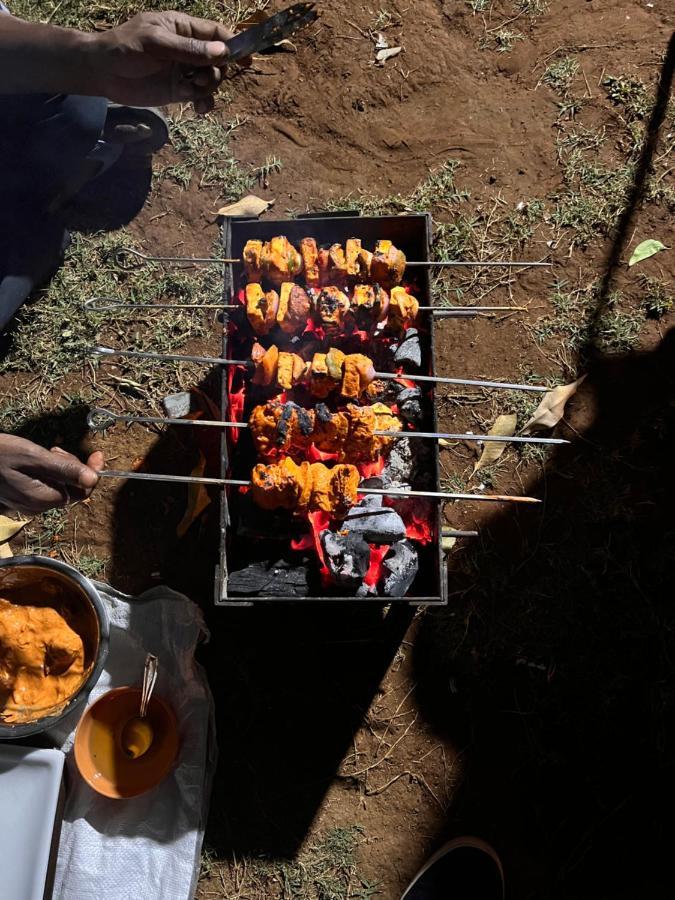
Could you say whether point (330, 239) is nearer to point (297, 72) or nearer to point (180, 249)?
point (180, 249)

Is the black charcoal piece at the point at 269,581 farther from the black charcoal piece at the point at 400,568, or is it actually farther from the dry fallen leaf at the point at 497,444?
the dry fallen leaf at the point at 497,444

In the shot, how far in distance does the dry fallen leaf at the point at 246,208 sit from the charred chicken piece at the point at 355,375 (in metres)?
1.74

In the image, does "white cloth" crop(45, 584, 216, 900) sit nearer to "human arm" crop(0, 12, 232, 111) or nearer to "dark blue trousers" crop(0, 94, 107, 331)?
"dark blue trousers" crop(0, 94, 107, 331)

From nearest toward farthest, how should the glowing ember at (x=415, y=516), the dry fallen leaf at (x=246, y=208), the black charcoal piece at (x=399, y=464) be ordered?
1. the glowing ember at (x=415, y=516)
2. the black charcoal piece at (x=399, y=464)
3. the dry fallen leaf at (x=246, y=208)

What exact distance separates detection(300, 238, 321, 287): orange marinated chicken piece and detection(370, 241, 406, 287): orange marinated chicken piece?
27 cm

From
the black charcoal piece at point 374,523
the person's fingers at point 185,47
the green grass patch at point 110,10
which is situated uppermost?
the person's fingers at point 185,47

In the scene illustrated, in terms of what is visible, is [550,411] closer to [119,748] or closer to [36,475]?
[36,475]

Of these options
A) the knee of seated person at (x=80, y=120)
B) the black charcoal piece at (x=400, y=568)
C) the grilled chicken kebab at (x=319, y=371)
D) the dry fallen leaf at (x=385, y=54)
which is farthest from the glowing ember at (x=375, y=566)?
the dry fallen leaf at (x=385, y=54)

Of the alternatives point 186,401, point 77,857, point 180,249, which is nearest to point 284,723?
point 77,857

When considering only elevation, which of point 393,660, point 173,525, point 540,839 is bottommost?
point 540,839

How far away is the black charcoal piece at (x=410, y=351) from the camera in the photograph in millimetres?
3531

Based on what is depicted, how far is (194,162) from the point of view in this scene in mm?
4535

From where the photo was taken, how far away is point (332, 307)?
126 inches

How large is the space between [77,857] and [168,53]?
154 inches
